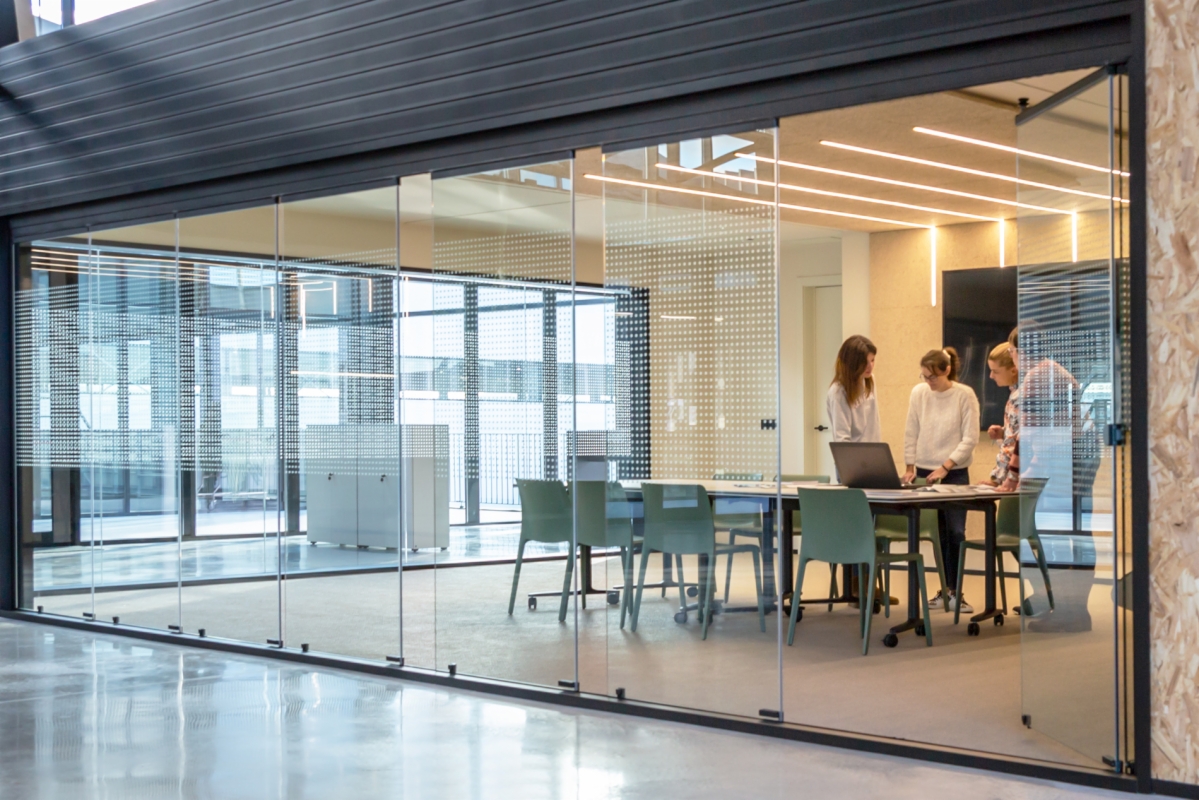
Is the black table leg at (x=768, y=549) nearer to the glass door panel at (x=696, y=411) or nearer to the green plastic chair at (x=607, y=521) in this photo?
the glass door panel at (x=696, y=411)

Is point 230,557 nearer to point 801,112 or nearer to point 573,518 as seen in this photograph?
point 573,518

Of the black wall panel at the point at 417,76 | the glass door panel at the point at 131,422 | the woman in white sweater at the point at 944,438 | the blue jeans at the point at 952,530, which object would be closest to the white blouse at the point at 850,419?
the woman in white sweater at the point at 944,438

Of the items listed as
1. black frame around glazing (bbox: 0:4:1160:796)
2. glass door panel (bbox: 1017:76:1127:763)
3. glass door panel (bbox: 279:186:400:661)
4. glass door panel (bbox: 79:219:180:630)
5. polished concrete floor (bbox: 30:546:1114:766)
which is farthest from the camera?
glass door panel (bbox: 79:219:180:630)

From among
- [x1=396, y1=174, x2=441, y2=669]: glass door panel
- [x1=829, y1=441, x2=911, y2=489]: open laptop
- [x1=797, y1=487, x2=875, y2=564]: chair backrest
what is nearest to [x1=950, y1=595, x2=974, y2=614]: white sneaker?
[x1=829, y1=441, x2=911, y2=489]: open laptop

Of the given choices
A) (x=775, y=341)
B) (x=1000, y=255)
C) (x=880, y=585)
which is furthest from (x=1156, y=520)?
(x=1000, y=255)

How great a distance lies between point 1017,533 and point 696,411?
166cm

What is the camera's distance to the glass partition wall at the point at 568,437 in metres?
4.50

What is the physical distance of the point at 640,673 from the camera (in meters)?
5.30

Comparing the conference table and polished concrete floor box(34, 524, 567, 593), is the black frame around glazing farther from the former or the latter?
the conference table

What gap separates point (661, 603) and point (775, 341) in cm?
130

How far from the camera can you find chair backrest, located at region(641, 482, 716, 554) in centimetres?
526

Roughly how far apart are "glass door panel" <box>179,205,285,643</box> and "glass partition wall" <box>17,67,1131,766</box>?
0.08 feet

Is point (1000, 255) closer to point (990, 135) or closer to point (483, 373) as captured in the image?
point (990, 135)

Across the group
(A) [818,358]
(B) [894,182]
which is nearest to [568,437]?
(B) [894,182]
